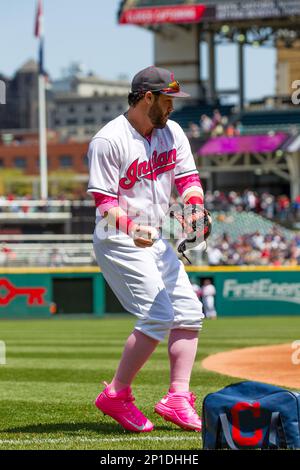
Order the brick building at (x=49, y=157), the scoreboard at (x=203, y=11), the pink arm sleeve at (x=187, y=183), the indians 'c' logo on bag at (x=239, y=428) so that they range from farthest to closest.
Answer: the brick building at (x=49, y=157) < the scoreboard at (x=203, y=11) < the pink arm sleeve at (x=187, y=183) < the indians 'c' logo on bag at (x=239, y=428)

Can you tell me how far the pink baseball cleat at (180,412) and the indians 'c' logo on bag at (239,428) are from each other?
929 mm

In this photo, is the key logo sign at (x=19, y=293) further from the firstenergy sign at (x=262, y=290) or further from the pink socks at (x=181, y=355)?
the pink socks at (x=181, y=355)

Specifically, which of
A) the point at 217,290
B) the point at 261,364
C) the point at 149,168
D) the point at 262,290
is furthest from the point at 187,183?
the point at 262,290

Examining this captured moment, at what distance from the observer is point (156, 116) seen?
19.2 feet

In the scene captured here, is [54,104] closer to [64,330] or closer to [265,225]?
[265,225]

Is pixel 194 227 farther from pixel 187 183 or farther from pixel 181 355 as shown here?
pixel 181 355

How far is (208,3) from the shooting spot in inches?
1635

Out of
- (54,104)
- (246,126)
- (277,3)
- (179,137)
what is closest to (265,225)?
(246,126)

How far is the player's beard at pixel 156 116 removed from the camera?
19.1ft

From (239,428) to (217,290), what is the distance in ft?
69.0

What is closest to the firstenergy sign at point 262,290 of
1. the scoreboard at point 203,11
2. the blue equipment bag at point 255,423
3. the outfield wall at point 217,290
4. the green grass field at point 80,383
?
the outfield wall at point 217,290

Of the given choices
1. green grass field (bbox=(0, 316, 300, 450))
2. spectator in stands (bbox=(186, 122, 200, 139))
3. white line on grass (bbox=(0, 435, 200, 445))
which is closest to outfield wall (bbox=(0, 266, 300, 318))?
green grass field (bbox=(0, 316, 300, 450))

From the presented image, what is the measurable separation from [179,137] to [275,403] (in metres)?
1.86

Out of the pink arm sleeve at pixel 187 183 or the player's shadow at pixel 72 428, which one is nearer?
the player's shadow at pixel 72 428
